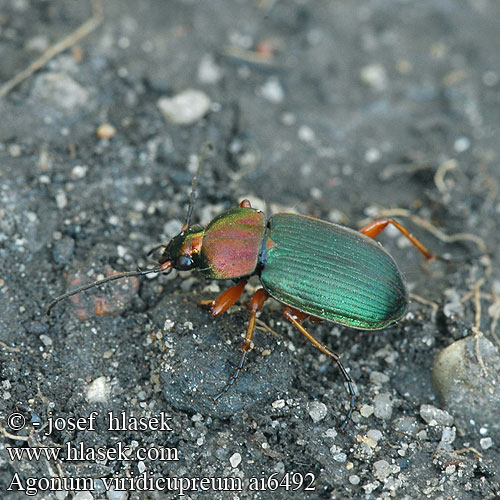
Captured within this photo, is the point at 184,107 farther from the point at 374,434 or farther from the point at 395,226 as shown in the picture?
the point at 374,434

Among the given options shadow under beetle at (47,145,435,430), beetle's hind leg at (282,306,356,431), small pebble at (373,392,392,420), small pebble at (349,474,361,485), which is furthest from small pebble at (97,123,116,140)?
small pebble at (349,474,361,485)

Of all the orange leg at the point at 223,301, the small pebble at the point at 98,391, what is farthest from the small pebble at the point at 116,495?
the orange leg at the point at 223,301

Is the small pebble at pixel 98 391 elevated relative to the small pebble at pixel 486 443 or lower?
elevated

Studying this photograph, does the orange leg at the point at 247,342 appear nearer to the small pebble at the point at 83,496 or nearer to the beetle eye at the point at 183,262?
the beetle eye at the point at 183,262

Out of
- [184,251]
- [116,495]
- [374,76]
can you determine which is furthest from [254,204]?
[116,495]

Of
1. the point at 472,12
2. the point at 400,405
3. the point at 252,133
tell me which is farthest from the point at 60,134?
the point at 472,12

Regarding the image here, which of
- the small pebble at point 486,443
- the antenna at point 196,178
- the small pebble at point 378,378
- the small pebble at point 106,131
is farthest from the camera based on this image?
the small pebble at point 106,131
